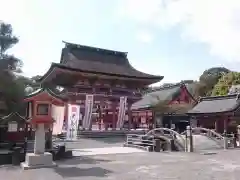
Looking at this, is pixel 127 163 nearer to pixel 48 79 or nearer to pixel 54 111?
pixel 54 111

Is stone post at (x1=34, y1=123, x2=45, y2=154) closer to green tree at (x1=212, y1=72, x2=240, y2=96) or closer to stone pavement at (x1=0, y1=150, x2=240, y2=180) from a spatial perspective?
stone pavement at (x1=0, y1=150, x2=240, y2=180)

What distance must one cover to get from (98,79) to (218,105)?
1436 cm

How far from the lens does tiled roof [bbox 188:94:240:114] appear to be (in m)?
28.0

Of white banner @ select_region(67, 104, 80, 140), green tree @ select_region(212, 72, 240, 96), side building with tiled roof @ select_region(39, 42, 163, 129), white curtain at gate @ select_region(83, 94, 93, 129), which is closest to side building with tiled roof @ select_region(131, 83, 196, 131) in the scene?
side building with tiled roof @ select_region(39, 42, 163, 129)

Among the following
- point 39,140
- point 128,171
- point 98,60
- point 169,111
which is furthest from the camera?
point 169,111

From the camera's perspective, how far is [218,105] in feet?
99.8

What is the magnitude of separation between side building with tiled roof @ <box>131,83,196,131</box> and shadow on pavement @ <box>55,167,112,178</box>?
26.8 m

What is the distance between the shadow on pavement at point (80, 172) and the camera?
9.36 m

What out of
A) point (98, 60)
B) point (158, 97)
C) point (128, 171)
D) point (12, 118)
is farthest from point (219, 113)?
point (12, 118)

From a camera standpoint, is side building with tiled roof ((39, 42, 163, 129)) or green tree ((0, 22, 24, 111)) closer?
green tree ((0, 22, 24, 111))

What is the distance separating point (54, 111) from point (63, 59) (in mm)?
19488

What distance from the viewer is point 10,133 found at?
19.0 meters

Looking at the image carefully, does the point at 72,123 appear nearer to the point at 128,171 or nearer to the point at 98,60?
the point at 128,171

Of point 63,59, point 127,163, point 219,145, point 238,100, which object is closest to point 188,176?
point 127,163
